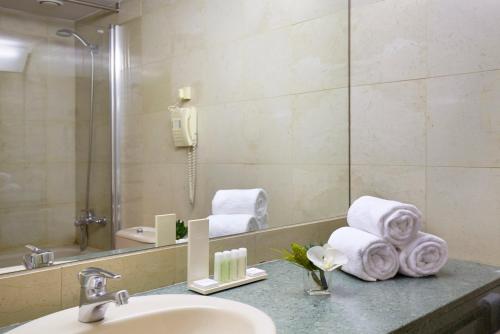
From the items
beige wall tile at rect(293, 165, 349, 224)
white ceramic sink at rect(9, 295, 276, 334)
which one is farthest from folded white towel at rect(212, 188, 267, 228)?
white ceramic sink at rect(9, 295, 276, 334)

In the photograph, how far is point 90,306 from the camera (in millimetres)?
917

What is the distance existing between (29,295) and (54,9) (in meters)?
0.65

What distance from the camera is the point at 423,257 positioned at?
1.40 metres

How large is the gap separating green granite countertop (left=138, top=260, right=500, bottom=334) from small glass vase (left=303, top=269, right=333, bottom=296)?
0.07 ft

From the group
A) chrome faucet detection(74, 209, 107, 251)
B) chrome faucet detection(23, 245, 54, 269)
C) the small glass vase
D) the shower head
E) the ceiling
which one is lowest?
the small glass vase

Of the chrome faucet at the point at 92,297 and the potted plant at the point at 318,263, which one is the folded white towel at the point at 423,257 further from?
the chrome faucet at the point at 92,297

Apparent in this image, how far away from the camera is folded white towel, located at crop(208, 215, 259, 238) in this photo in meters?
1.39

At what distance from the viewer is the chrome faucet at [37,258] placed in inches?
39.3

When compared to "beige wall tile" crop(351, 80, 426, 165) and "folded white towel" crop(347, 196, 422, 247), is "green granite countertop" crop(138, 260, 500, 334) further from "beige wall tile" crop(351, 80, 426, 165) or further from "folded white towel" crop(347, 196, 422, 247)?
"beige wall tile" crop(351, 80, 426, 165)

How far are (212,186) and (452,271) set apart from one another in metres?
0.85

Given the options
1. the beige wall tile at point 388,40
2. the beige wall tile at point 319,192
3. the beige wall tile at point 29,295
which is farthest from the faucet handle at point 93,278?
the beige wall tile at point 388,40

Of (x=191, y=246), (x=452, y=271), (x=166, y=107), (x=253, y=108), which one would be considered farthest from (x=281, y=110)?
(x=452, y=271)

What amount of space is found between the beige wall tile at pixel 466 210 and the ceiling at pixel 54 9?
1280 millimetres

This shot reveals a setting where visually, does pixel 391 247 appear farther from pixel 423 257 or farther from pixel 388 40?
pixel 388 40
